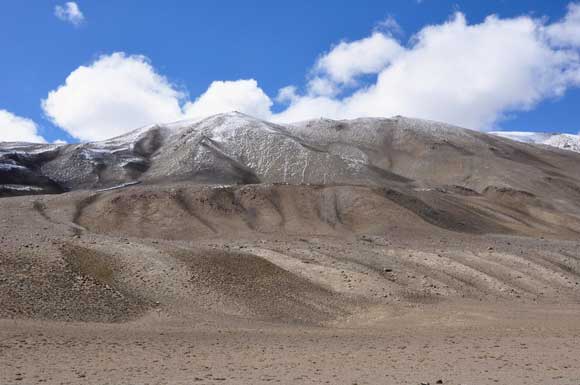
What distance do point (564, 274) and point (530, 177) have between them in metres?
77.1

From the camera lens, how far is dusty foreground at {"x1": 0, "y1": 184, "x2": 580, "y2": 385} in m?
14.4

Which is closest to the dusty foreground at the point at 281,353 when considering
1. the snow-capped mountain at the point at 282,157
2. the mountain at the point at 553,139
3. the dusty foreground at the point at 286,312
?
the dusty foreground at the point at 286,312

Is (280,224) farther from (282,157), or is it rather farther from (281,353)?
(281,353)

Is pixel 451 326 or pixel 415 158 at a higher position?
pixel 415 158

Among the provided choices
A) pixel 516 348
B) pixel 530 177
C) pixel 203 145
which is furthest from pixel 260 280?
pixel 530 177

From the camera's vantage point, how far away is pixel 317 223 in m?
64.5

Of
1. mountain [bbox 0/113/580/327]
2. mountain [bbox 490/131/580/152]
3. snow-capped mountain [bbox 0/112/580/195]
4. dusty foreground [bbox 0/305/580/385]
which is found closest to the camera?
dusty foreground [bbox 0/305/580/385]

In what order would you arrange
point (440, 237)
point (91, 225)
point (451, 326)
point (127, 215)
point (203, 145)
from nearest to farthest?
point (451, 326) → point (440, 237) → point (91, 225) → point (127, 215) → point (203, 145)

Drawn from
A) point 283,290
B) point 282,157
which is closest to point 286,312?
point 283,290

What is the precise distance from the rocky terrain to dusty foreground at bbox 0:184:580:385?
87mm

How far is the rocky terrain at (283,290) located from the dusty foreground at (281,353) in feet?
0.23

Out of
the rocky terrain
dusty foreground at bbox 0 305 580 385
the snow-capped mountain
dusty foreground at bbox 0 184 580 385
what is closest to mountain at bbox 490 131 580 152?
the snow-capped mountain

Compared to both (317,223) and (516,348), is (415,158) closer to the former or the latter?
(317,223)

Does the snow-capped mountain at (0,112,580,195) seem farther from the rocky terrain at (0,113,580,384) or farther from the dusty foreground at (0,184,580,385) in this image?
the dusty foreground at (0,184,580,385)
